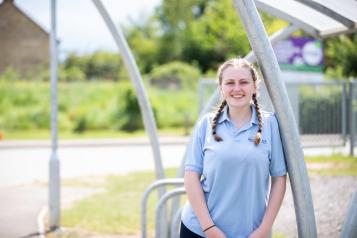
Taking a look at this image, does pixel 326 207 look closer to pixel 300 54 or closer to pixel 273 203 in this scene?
pixel 273 203

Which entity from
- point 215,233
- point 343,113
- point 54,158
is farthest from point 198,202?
point 343,113

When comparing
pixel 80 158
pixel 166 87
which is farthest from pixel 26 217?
pixel 166 87

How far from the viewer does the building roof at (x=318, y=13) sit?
370 centimetres

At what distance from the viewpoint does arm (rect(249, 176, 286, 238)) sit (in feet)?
8.52

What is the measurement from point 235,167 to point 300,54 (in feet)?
62.4

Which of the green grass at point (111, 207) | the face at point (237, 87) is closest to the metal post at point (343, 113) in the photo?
the green grass at point (111, 207)

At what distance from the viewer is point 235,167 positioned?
2561 millimetres

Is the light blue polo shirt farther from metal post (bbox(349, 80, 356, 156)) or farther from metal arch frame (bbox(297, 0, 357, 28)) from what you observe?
metal post (bbox(349, 80, 356, 156))

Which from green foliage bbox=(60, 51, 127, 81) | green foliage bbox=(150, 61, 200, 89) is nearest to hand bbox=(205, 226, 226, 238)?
green foliage bbox=(150, 61, 200, 89)

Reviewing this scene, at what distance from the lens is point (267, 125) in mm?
2701

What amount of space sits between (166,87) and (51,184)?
25.7 meters

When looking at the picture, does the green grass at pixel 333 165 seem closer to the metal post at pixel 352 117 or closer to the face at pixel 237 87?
the metal post at pixel 352 117

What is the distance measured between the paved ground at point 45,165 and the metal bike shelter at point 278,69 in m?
1.29

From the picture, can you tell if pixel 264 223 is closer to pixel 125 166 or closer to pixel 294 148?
pixel 294 148
